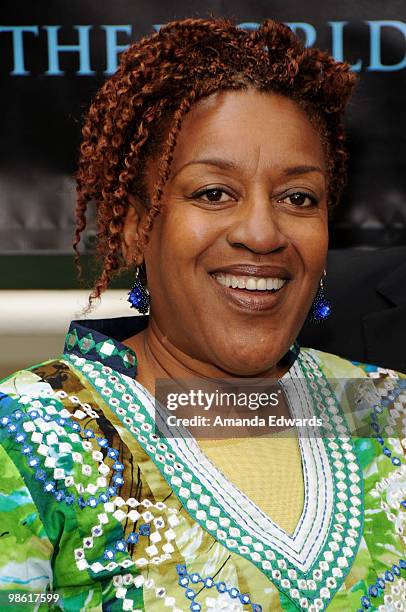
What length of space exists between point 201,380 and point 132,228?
30 centimetres

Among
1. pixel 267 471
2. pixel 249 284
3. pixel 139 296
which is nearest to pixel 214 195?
pixel 249 284

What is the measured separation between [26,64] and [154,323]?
1.27 meters

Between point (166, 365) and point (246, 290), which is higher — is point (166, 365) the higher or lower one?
the lower one

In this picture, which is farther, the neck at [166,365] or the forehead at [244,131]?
the neck at [166,365]

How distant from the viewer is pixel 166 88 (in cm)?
171

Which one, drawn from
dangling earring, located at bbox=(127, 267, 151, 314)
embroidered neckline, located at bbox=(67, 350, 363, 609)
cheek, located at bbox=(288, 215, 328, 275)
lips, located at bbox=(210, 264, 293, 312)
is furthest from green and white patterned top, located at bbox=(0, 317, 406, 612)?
cheek, located at bbox=(288, 215, 328, 275)

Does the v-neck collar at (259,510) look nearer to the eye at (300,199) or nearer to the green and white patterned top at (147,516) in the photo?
the green and white patterned top at (147,516)

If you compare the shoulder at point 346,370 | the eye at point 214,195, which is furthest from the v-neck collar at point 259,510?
the eye at point 214,195

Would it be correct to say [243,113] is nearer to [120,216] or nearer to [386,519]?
[120,216]

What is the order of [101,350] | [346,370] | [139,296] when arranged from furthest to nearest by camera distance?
1. [346,370]
2. [139,296]
3. [101,350]

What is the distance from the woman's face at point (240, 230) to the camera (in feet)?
5.44

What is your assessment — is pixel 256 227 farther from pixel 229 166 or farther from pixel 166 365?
pixel 166 365

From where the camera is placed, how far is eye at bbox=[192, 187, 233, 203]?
1.67 meters

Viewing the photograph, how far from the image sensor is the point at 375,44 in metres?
2.84
